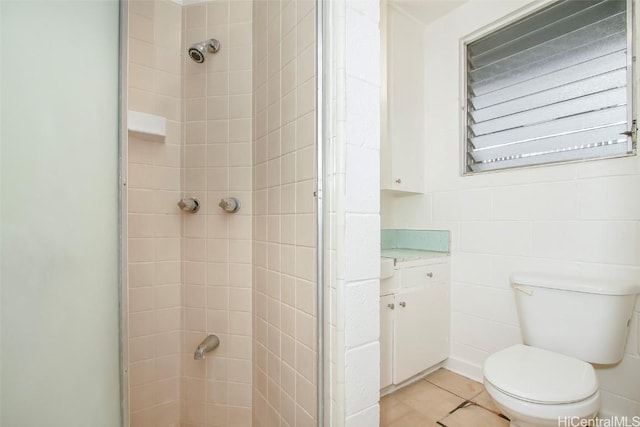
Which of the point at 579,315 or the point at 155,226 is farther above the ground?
the point at 155,226

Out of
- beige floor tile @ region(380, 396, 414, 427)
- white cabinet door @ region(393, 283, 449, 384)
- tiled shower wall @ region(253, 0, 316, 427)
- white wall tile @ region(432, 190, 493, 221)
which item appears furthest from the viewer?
white wall tile @ region(432, 190, 493, 221)

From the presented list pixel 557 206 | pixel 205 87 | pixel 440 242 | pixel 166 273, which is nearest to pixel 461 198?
pixel 440 242

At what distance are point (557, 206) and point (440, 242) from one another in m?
0.63

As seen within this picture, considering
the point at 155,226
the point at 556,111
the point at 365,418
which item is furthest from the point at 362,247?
the point at 556,111

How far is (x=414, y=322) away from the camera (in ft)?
4.90

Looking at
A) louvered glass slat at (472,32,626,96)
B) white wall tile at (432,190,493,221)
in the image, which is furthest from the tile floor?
louvered glass slat at (472,32,626,96)

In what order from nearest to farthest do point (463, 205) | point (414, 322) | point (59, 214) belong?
point (59, 214), point (414, 322), point (463, 205)

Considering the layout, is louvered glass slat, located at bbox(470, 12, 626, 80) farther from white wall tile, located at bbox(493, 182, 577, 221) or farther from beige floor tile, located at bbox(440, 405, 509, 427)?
beige floor tile, located at bbox(440, 405, 509, 427)

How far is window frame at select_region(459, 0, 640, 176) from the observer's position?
1181 mm

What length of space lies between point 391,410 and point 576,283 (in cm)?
105

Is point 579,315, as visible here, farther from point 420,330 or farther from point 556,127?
point 556,127

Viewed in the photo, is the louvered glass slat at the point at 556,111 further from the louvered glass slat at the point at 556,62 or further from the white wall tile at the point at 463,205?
the white wall tile at the point at 463,205

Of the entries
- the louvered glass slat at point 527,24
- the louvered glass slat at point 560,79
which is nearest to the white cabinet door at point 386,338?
the louvered glass slat at point 560,79

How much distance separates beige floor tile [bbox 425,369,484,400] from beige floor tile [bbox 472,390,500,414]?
2cm
